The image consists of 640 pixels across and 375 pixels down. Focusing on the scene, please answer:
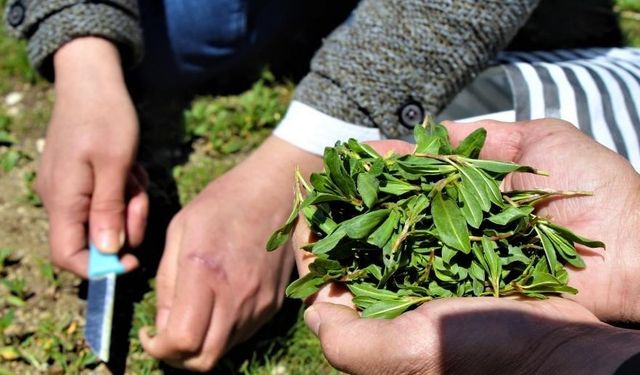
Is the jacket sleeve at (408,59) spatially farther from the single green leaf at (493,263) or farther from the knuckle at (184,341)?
the single green leaf at (493,263)

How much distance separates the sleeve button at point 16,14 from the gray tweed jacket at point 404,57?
2.74 ft

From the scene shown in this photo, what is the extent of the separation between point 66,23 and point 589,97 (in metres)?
1.37

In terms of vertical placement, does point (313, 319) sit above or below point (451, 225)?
below

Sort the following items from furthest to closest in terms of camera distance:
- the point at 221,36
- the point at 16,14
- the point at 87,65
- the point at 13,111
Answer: the point at 13,111, the point at 221,36, the point at 16,14, the point at 87,65

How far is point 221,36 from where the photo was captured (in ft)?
7.84

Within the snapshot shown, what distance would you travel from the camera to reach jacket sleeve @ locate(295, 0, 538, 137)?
1.92 meters

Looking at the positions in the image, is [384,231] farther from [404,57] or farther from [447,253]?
[404,57]

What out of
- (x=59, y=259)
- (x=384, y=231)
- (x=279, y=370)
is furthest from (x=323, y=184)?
(x=59, y=259)

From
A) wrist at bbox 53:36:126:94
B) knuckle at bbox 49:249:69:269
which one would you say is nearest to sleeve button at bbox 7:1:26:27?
wrist at bbox 53:36:126:94

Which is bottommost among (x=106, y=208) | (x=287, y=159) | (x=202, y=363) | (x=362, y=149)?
(x=202, y=363)

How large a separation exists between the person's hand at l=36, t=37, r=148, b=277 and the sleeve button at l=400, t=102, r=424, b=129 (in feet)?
2.29

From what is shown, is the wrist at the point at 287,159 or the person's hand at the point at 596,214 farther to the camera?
the wrist at the point at 287,159

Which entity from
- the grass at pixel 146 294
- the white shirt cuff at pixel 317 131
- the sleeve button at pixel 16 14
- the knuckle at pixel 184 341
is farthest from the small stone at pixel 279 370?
the sleeve button at pixel 16 14

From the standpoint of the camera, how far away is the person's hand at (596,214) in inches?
51.1
